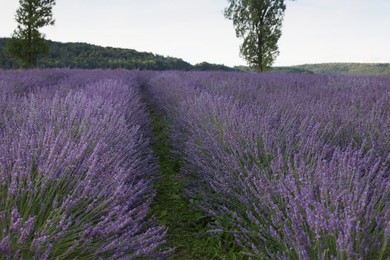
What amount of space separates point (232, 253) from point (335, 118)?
6.10ft

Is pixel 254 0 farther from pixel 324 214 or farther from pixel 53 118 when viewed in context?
pixel 324 214

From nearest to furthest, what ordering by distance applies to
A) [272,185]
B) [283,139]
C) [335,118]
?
[272,185] → [283,139] → [335,118]

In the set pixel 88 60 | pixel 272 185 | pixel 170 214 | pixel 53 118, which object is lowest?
pixel 170 214

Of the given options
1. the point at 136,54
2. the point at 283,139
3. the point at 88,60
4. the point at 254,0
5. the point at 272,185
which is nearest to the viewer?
the point at 272,185

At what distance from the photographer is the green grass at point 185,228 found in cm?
242

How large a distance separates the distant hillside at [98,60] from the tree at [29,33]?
795 cm

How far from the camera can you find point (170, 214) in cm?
305

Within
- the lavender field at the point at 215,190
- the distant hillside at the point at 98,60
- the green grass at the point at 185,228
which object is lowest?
the green grass at the point at 185,228

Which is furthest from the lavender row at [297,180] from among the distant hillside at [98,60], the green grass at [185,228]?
the distant hillside at [98,60]

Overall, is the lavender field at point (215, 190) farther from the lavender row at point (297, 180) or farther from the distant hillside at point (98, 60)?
the distant hillside at point (98, 60)

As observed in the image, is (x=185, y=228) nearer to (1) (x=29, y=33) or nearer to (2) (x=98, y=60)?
(1) (x=29, y=33)

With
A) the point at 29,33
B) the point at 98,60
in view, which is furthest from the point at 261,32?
the point at 98,60

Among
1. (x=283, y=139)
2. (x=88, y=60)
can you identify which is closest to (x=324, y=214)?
(x=283, y=139)

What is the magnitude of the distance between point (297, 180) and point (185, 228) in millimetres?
1119
